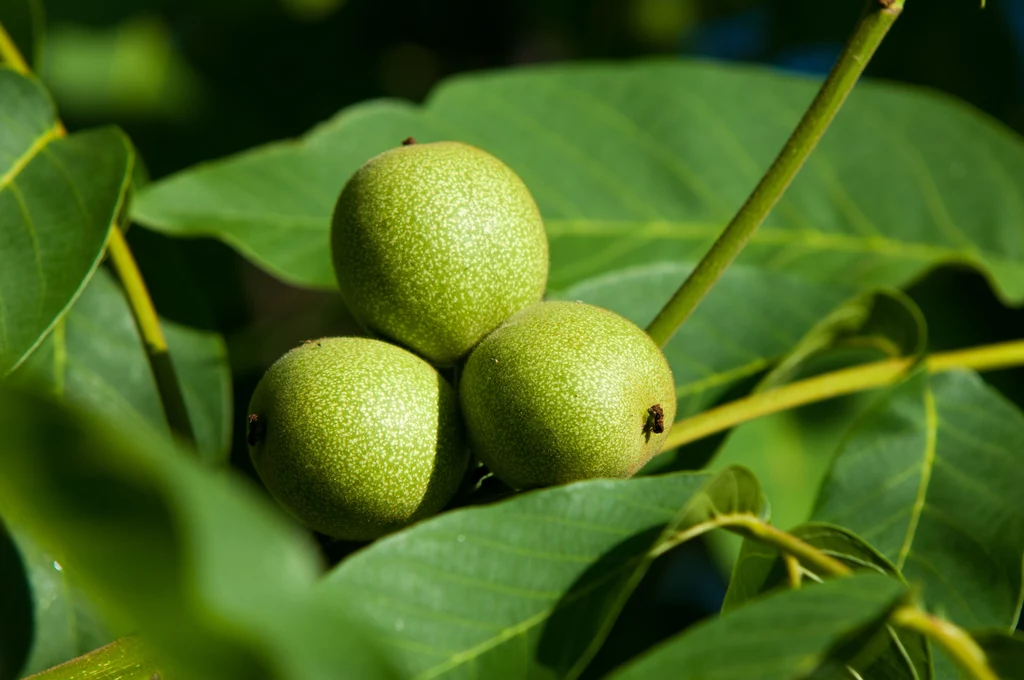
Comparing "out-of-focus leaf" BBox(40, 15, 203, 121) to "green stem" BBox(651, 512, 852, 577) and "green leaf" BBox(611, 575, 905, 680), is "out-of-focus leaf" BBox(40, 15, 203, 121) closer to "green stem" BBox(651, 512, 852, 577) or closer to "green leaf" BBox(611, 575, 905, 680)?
"green stem" BBox(651, 512, 852, 577)

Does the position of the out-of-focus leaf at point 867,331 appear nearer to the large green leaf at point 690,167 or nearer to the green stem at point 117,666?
the large green leaf at point 690,167

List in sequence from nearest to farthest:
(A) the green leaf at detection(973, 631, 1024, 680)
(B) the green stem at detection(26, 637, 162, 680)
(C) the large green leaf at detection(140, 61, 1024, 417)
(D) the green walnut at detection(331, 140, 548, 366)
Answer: (A) the green leaf at detection(973, 631, 1024, 680)
(B) the green stem at detection(26, 637, 162, 680)
(D) the green walnut at detection(331, 140, 548, 366)
(C) the large green leaf at detection(140, 61, 1024, 417)

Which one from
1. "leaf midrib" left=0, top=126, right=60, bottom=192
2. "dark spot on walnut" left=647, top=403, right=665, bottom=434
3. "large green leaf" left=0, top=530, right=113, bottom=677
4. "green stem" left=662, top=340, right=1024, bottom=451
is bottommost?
"large green leaf" left=0, top=530, right=113, bottom=677

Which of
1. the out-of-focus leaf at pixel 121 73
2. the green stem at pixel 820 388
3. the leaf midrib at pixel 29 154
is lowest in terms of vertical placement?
the out-of-focus leaf at pixel 121 73

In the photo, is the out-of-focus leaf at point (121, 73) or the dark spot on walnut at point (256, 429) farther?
the out-of-focus leaf at point (121, 73)

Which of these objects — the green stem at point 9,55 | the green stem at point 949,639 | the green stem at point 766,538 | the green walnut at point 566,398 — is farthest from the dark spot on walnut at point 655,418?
the green stem at point 9,55

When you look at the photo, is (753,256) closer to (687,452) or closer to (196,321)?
(687,452)

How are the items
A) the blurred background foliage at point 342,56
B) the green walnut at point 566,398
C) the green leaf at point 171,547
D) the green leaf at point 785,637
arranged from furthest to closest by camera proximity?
the blurred background foliage at point 342,56 → the green walnut at point 566,398 → the green leaf at point 785,637 → the green leaf at point 171,547

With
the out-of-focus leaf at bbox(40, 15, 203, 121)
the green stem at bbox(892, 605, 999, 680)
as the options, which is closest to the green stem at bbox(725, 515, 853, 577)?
the green stem at bbox(892, 605, 999, 680)

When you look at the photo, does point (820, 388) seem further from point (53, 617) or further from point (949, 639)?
point (53, 617)
